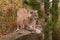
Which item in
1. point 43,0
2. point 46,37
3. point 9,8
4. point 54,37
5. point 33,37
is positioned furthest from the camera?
point 9,8

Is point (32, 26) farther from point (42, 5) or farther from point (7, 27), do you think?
point (7, 27)

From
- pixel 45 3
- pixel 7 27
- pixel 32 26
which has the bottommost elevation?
pixel 7 27

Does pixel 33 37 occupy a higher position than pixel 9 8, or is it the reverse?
pixel 9 8

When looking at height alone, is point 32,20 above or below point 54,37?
above

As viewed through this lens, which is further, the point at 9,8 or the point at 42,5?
the point at 9,8

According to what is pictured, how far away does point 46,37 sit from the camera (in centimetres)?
399

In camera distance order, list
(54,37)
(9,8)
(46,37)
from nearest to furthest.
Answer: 1. (46,37)
2. (54,37)
3. (9,8)

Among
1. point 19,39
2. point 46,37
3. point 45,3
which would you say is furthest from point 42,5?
point 19,39

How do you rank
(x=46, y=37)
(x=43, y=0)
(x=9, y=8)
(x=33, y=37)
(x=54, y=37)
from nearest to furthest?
1. (x=43, y=0)
2. (x=46, y=37)
3. (x=33, y=37)
4. (x=54, y=37)
5. (x=9, y=8)

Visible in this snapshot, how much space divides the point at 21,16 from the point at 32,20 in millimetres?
312

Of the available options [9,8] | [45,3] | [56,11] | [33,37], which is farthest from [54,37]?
[9,8]

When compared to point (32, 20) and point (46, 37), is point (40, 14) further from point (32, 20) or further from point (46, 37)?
point (32, 20)

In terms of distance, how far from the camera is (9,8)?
23.5 ft

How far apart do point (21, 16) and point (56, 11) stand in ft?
3.47
